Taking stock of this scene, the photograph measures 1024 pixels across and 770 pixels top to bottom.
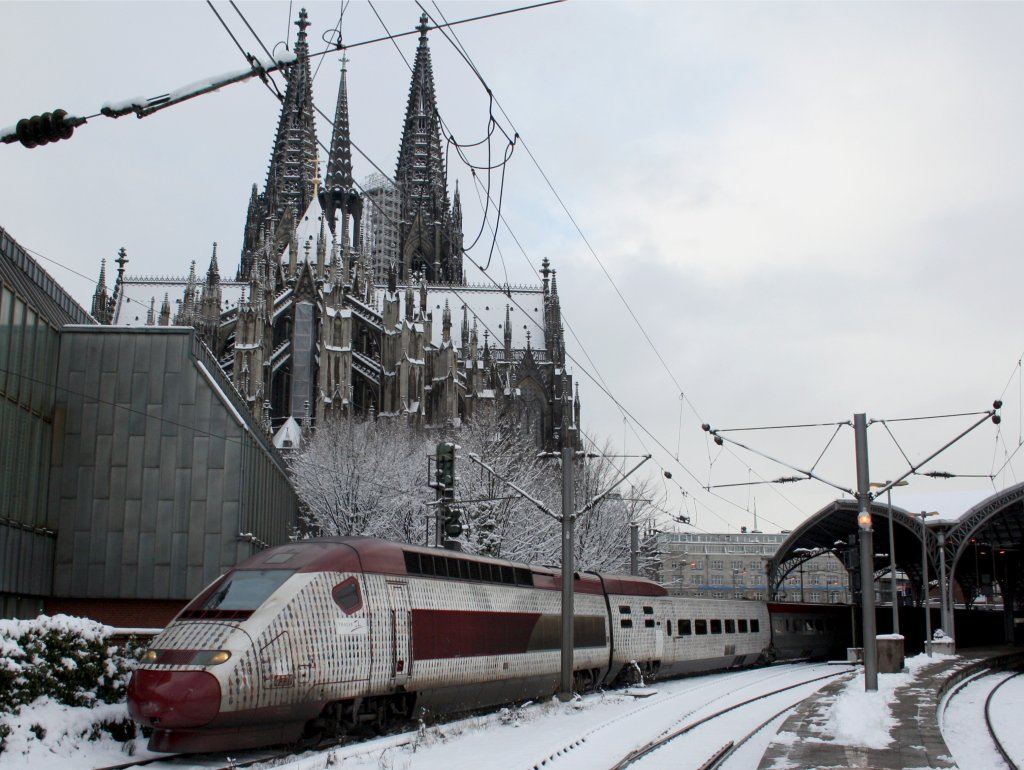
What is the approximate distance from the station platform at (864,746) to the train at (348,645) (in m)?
5.35

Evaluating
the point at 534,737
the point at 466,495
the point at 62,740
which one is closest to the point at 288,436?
the point at 466,495

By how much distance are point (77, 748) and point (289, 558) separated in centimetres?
354

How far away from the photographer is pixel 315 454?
5275 cm

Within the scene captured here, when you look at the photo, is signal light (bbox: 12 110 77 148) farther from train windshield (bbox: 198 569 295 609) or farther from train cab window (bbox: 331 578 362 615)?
train cab window (bbox: 331 578 362 615)

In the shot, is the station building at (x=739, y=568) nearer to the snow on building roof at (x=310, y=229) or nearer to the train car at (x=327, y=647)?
the snow on building roof at (x=310, y=229)

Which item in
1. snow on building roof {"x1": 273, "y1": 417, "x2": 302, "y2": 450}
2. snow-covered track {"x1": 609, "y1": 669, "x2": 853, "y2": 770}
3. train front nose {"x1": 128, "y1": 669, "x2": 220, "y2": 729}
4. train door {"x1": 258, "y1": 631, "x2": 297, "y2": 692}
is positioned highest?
snow on building roof {"x1": 273, "y1": 417, "x2": 302, "y2": 450}

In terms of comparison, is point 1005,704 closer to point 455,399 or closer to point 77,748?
point 77,748

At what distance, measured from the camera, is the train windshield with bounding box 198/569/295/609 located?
14.7 meters

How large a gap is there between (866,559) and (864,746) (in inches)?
329

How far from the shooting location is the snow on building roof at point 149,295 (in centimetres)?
8825

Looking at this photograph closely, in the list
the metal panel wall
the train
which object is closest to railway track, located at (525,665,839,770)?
the train

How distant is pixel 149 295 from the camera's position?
300 feet

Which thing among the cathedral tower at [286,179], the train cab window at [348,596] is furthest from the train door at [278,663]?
the cathedral tower at [286,179]

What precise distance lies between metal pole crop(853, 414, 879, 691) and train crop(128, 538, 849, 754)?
235 inches
